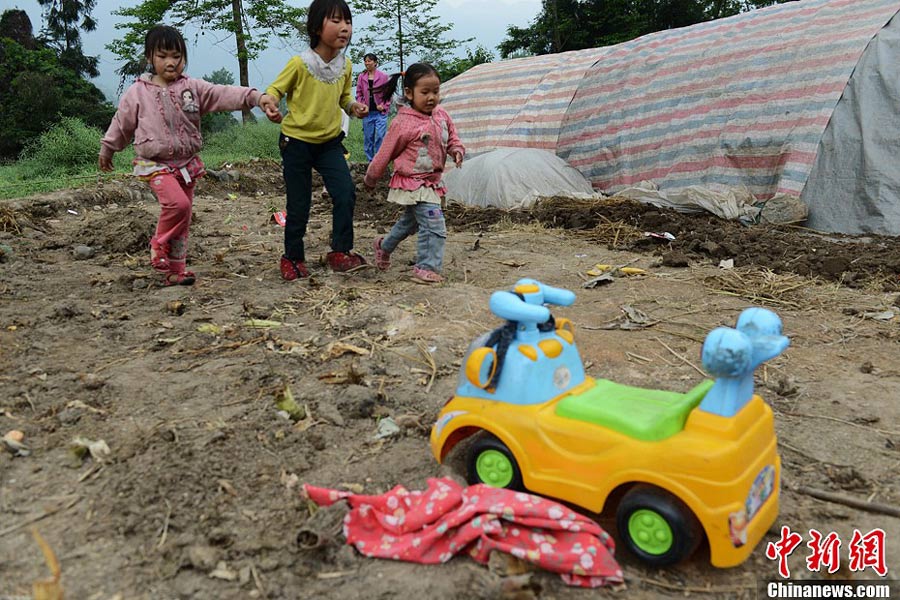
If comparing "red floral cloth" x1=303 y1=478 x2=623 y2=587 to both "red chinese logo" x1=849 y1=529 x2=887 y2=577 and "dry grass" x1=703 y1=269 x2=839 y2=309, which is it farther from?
"dry grass" x1=703 y1=269 x2=839 y2=309

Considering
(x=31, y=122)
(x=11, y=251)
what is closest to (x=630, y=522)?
(x=11, y=251)

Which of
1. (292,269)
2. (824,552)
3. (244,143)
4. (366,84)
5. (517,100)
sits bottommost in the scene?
(824,552)

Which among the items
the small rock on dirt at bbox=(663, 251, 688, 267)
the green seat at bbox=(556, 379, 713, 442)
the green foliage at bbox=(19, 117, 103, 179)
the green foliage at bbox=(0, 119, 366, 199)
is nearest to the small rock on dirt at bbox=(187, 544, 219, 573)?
the green seat at bbox=(556, 379, 713, 442)

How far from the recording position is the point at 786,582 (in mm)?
1838

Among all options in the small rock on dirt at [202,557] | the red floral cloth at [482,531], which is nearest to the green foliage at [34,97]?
the small rock on dirt at [202,557]

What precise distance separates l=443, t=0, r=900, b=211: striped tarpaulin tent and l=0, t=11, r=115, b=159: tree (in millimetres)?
11750

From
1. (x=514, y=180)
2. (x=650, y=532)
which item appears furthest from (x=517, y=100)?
(x=650, y=532)

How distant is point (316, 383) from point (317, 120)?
220 cm

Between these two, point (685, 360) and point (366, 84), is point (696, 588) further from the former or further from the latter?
point (366, 84)

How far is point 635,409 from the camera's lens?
1.97 metres

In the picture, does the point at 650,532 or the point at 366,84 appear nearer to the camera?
the point at 650,532

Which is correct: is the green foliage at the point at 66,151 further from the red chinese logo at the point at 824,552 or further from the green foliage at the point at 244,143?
the red chinese logo at the point at 824,552

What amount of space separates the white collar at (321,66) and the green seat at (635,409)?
3176 millimetres

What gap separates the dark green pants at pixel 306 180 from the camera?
4.69 metres
